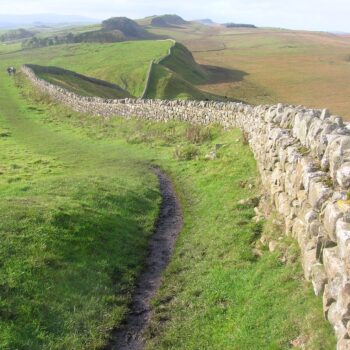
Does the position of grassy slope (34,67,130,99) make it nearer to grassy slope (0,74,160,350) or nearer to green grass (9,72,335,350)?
grassy slope (0,74,160,350)

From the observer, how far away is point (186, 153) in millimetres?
31406

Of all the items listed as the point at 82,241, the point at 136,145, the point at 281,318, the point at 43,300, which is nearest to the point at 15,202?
the point at 82,241

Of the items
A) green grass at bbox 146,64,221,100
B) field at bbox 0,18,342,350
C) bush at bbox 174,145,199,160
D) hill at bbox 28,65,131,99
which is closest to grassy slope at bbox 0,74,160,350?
field at bbox 0,18,342,350

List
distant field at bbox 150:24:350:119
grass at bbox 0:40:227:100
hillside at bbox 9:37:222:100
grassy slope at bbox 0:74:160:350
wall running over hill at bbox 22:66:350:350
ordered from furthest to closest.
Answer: distant field at bbox 150:24:350:119
hillside at bbox 9:37:222:100
grass at bbox 0:40:227:100
grassy slope at bbox 0:74:160:350
wall running over hill at bbox 22:66:350:350

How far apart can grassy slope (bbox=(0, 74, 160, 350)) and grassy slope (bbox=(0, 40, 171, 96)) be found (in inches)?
2057

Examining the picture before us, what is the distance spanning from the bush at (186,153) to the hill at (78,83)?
108 feet

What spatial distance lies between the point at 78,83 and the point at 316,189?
61358mm

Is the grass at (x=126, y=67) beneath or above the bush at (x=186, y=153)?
above

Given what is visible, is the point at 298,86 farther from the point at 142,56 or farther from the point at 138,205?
the point at 138,205

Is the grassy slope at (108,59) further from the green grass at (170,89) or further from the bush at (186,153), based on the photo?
the bush at (186,153)

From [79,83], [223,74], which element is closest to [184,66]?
[223,74]

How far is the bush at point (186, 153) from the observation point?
102 feet

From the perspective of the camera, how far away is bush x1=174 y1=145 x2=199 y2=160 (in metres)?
31.2

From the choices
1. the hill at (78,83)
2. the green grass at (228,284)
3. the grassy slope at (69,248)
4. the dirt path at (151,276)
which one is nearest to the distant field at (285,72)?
the hill at (78,83)
